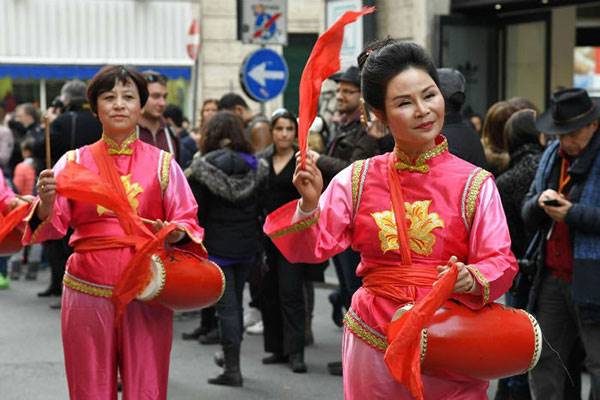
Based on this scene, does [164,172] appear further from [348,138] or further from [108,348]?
[348,138]

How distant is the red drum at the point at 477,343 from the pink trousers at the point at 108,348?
1.77 meters

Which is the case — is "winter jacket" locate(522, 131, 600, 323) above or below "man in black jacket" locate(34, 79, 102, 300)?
below

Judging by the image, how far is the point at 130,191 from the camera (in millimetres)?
4945

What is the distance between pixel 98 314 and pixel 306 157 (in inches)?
65.5

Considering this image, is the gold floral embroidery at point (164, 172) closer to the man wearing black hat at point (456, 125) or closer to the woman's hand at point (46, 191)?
the woman's hand at point (46, 191)

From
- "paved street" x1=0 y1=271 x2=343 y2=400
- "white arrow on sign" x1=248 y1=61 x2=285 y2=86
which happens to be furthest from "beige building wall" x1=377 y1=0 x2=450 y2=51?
"paved street" x1=0 y1=271 x2=343 y2=400

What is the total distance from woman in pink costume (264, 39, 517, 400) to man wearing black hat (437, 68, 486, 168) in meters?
1.81

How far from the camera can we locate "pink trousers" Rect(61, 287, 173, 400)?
486 centimetres

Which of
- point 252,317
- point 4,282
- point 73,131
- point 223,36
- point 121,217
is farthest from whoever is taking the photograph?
point 223,36

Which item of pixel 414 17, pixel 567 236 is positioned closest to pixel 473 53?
pixel 414 17

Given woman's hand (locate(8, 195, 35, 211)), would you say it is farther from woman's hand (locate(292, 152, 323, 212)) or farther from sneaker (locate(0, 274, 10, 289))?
sneaker (locate(0, 274, 10, 289))

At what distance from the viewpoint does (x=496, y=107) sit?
6883 mm

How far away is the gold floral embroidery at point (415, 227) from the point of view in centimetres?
369

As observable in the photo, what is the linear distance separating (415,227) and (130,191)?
1.70 m
